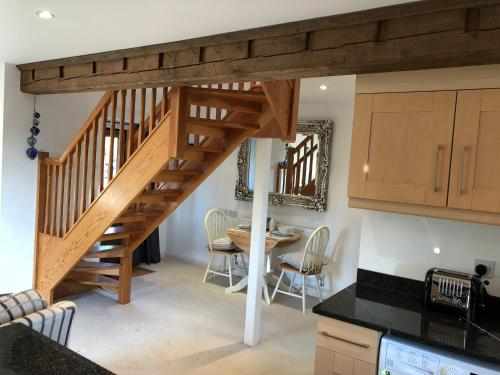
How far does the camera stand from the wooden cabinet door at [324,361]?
2016 mm

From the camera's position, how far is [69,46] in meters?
2.76

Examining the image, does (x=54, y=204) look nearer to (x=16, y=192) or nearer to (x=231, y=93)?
(x=16, y=192)

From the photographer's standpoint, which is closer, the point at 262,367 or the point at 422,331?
the point at 422,331

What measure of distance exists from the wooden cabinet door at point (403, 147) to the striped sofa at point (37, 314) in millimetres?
1572

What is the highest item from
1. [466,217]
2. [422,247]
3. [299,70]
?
[299,70]

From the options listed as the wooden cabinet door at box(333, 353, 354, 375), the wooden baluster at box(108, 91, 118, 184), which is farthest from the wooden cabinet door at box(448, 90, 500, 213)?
the wooden baluster at box(108, 91, 118, 184)

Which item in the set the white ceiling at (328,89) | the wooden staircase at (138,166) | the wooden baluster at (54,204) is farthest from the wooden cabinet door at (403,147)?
the wooden baluster at (54,204)

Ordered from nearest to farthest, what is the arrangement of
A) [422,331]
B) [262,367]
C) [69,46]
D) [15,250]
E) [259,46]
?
[422,331] < [259,46] < [69,46] < [262,367] < [15,250]

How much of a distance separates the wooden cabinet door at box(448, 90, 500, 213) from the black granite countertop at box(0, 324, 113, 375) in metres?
1.63

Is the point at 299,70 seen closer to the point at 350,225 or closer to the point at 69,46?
the point at 69,46

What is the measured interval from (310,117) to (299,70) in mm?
2912

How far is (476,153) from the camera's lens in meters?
1.80

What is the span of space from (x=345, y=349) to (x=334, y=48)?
1414mm

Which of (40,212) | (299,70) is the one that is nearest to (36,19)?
(299,70)
